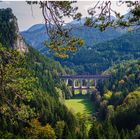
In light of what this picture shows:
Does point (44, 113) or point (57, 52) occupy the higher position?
point (57, 52)

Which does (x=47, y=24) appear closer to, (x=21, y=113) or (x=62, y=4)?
(x=62, y=4)

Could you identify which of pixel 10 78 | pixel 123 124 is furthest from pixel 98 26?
pixel 123 124

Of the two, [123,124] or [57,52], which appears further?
[123,124]

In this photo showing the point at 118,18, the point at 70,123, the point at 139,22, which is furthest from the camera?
the point at 70,123

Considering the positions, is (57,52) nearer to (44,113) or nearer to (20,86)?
(20,86)

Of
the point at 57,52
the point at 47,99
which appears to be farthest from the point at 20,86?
the point at 47,99

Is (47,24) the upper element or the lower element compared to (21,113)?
upper

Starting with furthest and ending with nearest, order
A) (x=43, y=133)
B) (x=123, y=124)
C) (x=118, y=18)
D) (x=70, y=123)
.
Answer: (x=70, y=123) → (x=123, y=124) → (x=43, y=133) → (x=118, y=18)

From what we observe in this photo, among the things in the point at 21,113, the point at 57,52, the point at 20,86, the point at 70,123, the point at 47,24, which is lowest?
the point at 70,123

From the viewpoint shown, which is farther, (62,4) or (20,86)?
(20,86)
